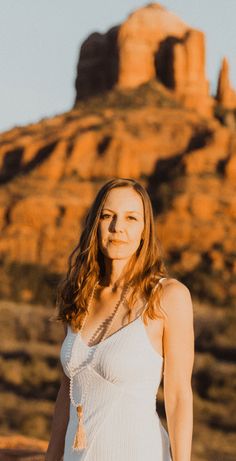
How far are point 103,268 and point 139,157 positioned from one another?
41142mm

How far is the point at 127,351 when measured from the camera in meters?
2.32

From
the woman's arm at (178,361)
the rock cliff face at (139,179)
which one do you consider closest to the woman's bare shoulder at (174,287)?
the woman's arm at (178,361)

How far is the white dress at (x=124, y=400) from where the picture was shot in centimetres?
231

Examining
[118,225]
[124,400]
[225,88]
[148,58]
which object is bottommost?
[225,88]

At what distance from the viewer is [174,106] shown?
49.5 meters

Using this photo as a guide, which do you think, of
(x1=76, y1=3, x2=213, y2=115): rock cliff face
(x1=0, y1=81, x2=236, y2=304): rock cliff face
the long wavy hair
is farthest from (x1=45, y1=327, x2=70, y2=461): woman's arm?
(x1=76, y1=3, x2=213, y2=115): rock cliff face

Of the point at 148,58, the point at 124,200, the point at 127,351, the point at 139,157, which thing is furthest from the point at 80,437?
the point at 148,58

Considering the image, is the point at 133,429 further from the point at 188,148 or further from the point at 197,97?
the point at 197,97

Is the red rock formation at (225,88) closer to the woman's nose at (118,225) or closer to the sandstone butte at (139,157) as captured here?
the sandstone butte at (139,157)

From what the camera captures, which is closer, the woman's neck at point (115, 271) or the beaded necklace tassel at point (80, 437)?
the beaded necklace tassel at point (80, 437)

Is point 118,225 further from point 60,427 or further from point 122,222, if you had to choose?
point 60,427

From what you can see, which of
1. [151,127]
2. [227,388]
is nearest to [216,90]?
[151,127]

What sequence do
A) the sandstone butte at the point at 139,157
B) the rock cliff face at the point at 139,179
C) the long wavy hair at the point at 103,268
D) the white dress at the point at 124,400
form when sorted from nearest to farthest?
the white dress at the point at 124,400 → the long wavy hair at the point at 103,268 → the rock cliff face at the point at 139,179 → the sandstone butte at the point at 139,157

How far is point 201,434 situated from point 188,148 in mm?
23225
